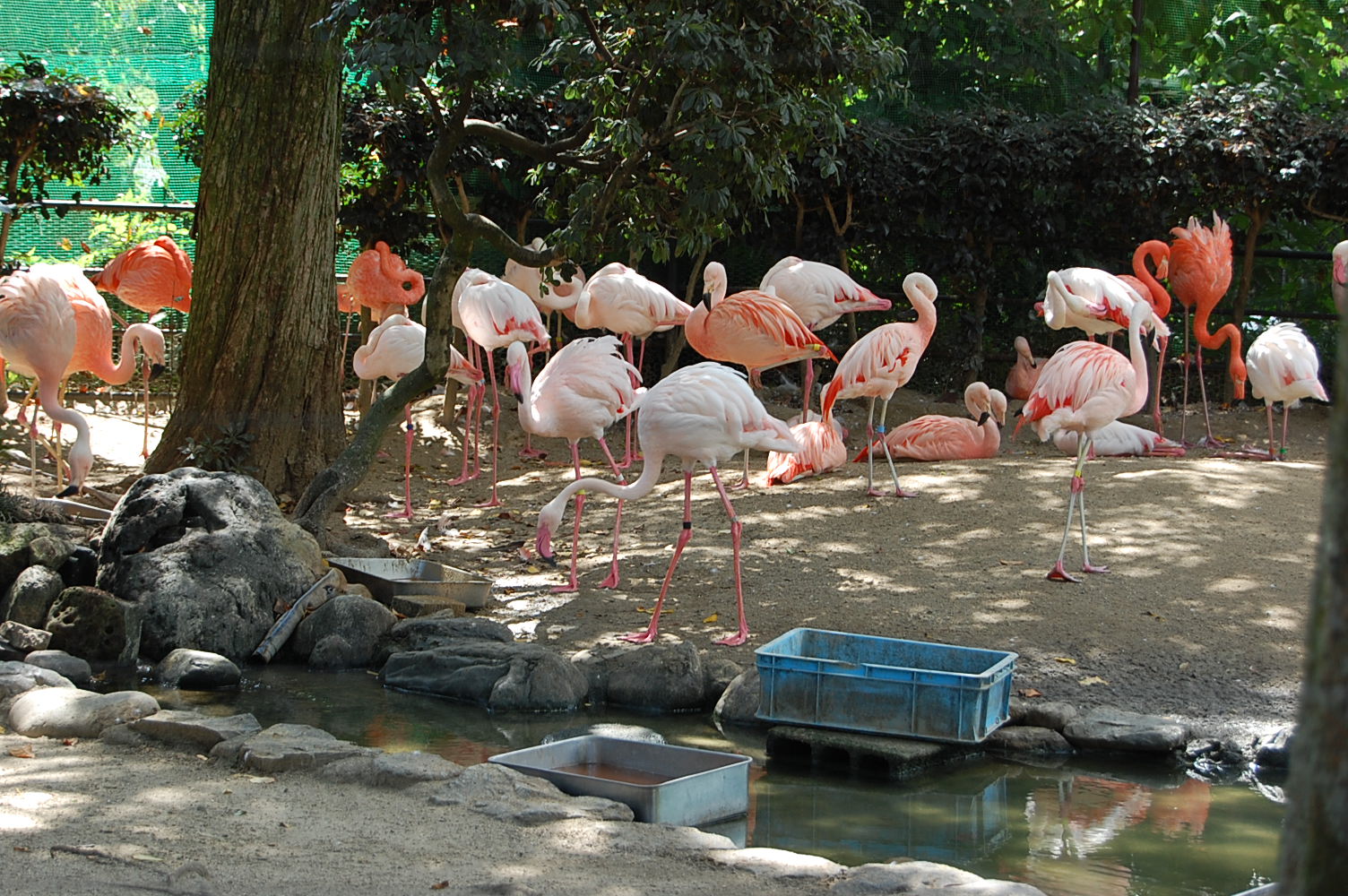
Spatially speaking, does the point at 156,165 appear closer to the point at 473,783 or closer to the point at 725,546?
the point at 725,546

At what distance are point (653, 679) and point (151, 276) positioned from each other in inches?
244

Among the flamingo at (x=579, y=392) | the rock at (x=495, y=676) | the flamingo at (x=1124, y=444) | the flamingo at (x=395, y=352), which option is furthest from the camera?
the flamingo at (x=1124, y=444)

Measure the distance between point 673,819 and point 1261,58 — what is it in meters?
11.7

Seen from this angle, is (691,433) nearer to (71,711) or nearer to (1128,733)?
(1128,733)

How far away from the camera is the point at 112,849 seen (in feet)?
9.95

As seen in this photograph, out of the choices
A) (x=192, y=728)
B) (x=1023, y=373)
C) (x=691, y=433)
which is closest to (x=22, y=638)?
(x=192, y=728)

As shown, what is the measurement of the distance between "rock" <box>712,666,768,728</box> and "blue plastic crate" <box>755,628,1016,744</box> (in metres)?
0.21

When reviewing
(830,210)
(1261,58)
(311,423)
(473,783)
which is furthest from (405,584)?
(1261,58)

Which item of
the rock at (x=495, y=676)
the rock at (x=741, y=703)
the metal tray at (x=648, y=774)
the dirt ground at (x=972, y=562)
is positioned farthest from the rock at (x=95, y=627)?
the rock at (x=741, y=703)

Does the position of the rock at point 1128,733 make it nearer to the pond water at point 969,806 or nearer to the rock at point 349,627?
the pond water at point 969,806

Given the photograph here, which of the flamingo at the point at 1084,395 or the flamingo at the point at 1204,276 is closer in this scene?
the flamingo at the point at 1084,395

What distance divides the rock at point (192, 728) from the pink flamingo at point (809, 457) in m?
4.20

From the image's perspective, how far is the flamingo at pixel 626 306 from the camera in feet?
29.3

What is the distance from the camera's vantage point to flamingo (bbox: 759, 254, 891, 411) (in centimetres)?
878
